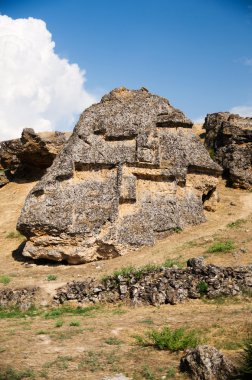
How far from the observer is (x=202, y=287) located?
1512cm

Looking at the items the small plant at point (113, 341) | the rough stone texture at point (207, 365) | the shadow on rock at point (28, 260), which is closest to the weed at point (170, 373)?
the rough stone texture at point (207, 365)

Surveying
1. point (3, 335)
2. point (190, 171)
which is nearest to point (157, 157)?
point (190, 171)

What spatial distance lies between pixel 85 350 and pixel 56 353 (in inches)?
28.1

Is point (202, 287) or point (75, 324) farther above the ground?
point (202, 287)

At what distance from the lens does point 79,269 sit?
19.7 m

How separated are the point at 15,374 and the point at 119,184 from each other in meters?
14.0

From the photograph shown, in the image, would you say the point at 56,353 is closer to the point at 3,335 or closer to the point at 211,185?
the point at 3,335

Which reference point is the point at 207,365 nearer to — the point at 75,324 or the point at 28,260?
the point at 75,324

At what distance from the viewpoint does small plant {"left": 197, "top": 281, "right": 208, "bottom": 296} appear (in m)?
15.1

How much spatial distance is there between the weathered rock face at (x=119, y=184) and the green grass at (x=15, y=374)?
1109cm

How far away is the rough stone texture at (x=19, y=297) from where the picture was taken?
1622 centimetres

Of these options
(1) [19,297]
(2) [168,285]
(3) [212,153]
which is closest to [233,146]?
(3) [212,153]

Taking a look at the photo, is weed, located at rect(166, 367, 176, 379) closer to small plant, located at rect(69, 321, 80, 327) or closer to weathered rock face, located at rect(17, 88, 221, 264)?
small plant, located at rect(69, 321, 80, 327)

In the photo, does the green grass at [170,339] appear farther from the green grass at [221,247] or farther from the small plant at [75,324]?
the green grass at [221,247]
